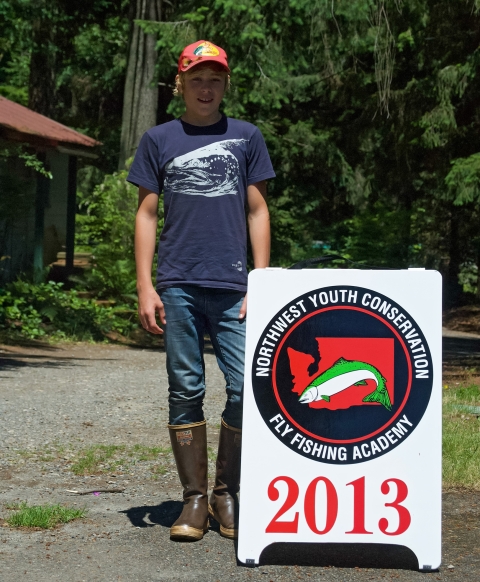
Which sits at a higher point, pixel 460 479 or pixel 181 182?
pixel 181 182

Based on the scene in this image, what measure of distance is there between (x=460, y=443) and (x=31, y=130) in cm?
1246

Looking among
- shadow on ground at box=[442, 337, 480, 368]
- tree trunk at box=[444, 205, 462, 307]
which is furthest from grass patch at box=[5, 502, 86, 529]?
tree trunk at box=[444, 205, 462, 307]

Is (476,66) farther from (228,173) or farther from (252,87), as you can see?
(228,173)

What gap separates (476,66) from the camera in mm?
12562

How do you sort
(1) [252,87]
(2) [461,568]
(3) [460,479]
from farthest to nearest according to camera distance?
(1) [252,87] < (3) [460,479] < (2) [461,568]

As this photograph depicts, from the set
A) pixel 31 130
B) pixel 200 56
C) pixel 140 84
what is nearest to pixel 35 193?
pixel 31 130

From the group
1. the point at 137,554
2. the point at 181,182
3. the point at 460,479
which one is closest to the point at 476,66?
the point at 460,479

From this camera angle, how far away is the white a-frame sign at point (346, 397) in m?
3.96

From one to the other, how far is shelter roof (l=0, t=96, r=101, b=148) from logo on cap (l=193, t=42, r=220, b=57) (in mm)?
12134

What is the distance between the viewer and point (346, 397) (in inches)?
156

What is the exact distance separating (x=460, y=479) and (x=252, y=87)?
11.7 meters

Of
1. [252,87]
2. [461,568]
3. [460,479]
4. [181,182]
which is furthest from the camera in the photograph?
[252,87]

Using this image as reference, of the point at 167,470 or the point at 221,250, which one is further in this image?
the point at 167,470

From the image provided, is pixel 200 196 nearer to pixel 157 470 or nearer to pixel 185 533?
pixel 185 533
